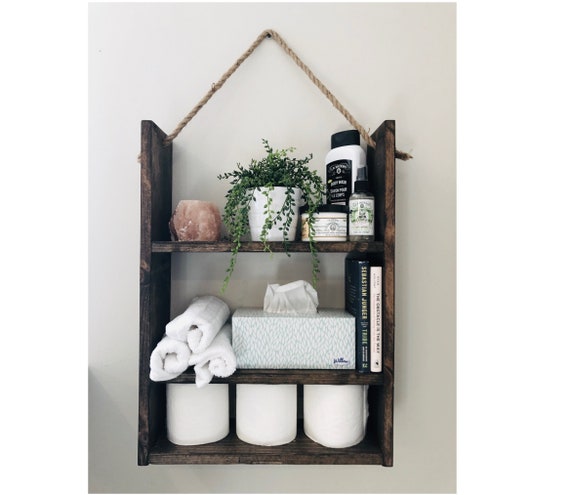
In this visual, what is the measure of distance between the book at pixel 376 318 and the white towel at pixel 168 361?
0.36 metres

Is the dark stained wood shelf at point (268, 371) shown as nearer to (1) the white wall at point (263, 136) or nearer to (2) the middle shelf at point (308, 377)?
(2) the middle shelf at point (308, 377)

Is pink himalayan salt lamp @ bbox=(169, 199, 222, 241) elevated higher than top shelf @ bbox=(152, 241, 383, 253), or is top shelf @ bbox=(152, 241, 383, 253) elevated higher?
pink himalayan salt lamp @ bbox=(169, 199, 222, 241)

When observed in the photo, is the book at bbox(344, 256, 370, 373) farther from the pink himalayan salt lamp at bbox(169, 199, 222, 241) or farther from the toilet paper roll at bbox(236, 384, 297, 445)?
the pink himalayan salt lamp at bbox(169, 199, 222, 241)

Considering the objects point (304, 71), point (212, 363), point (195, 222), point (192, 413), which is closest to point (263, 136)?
point (304, 71)

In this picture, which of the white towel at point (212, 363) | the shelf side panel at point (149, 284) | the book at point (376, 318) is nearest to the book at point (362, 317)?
the book at point (376, 318)

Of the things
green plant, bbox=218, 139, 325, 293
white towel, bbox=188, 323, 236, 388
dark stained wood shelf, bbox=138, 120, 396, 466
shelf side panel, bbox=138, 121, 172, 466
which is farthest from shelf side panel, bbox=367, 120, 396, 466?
shelf side panel, bbox=138, 121, 172, 466

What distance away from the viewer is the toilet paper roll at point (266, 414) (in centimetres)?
76

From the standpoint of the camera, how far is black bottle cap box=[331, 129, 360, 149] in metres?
0.80

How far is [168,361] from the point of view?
0.70 meters

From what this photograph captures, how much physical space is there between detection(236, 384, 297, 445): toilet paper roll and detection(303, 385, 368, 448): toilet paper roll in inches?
2.4

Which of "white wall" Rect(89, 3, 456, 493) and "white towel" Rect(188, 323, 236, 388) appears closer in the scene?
"white towel" Rect(188, 323, 236, 388)
